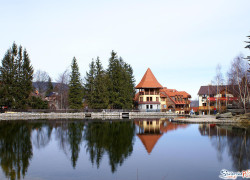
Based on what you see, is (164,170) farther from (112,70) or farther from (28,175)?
(112,70)

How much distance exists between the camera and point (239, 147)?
2183 centimetres

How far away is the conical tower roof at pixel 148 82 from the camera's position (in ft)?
279

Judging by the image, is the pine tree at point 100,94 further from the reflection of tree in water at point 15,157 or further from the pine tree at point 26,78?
the reflection of tree in water at point 15,157

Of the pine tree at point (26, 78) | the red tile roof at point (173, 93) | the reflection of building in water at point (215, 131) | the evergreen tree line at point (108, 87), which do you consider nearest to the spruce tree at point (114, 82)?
the evergreen tree line at point (108, 87)

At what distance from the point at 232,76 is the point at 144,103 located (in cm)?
2958

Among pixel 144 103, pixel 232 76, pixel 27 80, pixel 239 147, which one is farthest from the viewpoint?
pixel 144 103

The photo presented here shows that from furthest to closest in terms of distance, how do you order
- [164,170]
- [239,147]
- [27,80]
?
[27,80]
[239,147]
[164,170]

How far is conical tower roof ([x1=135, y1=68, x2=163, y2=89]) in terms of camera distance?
85000mm

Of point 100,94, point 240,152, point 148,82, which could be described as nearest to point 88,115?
point 100,94

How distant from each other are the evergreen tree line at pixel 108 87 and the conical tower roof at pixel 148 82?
503 centimetres

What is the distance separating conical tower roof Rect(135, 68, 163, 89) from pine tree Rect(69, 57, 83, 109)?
66.5 feet

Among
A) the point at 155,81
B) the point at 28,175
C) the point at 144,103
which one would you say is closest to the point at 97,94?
the point at 144,103

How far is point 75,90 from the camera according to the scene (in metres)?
74.9

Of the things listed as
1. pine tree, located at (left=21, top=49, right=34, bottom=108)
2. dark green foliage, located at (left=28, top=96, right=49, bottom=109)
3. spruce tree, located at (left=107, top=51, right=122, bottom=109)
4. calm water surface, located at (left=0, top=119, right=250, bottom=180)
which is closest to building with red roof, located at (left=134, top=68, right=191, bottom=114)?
spruce tree, located at (left=107, top=51, right=122, bottom=109)
